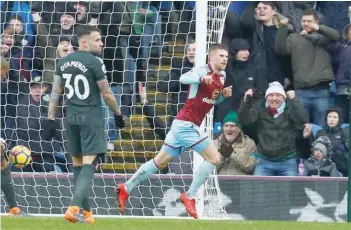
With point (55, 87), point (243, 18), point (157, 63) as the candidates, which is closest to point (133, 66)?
point (157, 63)

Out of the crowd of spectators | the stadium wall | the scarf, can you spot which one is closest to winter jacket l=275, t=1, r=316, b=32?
the crowd of spectators

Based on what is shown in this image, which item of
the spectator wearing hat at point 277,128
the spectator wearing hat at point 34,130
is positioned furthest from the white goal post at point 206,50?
the spectator wearing hat at point 34,130

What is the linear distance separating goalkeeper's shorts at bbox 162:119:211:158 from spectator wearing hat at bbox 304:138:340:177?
2.64m

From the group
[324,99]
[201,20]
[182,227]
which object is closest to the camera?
[182,227]

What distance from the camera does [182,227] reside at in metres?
11.8

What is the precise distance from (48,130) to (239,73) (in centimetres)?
277

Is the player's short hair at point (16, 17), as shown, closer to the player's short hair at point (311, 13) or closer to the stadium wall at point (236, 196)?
the stadium wall at point (236, 196)

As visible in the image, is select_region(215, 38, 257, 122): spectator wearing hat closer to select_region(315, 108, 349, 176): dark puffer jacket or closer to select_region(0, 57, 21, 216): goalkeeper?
select_region(315, 108, 349, 176): dark puffer jacket

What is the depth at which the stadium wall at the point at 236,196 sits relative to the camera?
15.3 meters

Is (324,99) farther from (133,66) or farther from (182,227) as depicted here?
(182,227)

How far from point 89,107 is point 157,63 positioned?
14.6 ft

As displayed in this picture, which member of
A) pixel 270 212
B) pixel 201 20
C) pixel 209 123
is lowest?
pixel 270 212

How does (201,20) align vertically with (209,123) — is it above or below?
above

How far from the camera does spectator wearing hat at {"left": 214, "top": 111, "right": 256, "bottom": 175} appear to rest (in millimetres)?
15750
